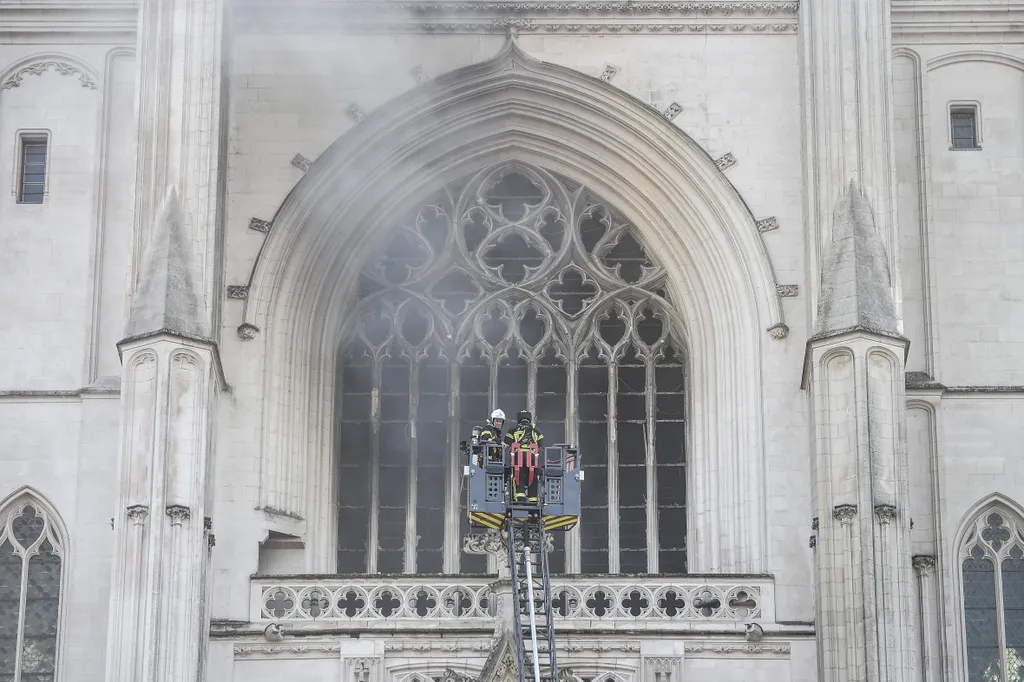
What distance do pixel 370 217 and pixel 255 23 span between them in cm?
266

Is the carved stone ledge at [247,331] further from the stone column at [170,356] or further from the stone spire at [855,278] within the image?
the stone spire at [855,278]

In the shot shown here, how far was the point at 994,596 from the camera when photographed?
113 ft

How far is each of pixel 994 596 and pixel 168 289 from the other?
9944mm

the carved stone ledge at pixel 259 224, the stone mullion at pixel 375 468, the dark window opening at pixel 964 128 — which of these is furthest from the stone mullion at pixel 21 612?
the dark window opening at pixel 964 128

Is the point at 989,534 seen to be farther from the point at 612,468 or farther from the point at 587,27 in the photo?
the point at 587,27

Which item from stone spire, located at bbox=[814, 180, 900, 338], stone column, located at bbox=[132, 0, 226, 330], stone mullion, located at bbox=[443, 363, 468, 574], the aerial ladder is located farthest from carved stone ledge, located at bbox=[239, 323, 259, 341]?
stone spire, located at bbox=[814, 180, 900, 338]

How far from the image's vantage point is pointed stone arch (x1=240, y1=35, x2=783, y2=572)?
34.4 m

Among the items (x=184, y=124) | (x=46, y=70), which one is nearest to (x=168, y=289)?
(x=184, y=124)

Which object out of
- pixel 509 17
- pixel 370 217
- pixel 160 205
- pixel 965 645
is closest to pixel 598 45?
pixel 509 17

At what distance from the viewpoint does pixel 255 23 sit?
3584cm

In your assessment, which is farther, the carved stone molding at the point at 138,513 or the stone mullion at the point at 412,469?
the stone mullion at the point at 412,469

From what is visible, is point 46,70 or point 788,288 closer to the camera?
point 788,288

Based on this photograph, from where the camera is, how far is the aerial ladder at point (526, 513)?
31547mm

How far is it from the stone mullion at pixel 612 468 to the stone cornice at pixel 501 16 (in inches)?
160
